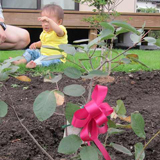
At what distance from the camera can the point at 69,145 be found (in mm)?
777

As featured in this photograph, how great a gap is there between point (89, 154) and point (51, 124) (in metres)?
0.89

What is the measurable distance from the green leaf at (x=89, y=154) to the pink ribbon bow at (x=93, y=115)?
0.09ft

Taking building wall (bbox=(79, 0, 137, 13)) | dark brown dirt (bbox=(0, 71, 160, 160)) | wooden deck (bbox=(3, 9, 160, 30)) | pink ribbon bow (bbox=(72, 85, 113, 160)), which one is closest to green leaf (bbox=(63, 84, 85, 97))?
pink ribbon bow (bbox=(72, 85, 113, 160))

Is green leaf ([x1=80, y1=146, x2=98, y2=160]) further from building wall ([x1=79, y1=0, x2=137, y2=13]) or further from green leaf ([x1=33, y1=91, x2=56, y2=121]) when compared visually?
building wall ([x1=79, y1=0, x2=137, y2=13])

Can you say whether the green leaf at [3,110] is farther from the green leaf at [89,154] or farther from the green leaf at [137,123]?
the green leaf at [137,123]

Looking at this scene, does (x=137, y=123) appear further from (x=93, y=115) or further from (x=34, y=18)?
(x=34, y=18)

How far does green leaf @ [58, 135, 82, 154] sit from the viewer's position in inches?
Answer: 29.9

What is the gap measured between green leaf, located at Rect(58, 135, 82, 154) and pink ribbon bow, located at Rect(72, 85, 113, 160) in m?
0.02

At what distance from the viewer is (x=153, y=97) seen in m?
2.49

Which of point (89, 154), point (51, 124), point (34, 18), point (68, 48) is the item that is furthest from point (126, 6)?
point (89, 154)

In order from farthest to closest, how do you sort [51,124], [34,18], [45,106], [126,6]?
1. [126,6]
2. [34,18]
3. [51,124]
4. [45,106]

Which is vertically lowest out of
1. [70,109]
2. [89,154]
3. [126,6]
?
[89,154]

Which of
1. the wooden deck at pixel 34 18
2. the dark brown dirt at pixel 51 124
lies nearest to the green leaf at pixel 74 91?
the dark brown dirt at pixel 51 124

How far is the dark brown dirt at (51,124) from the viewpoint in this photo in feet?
4.47
